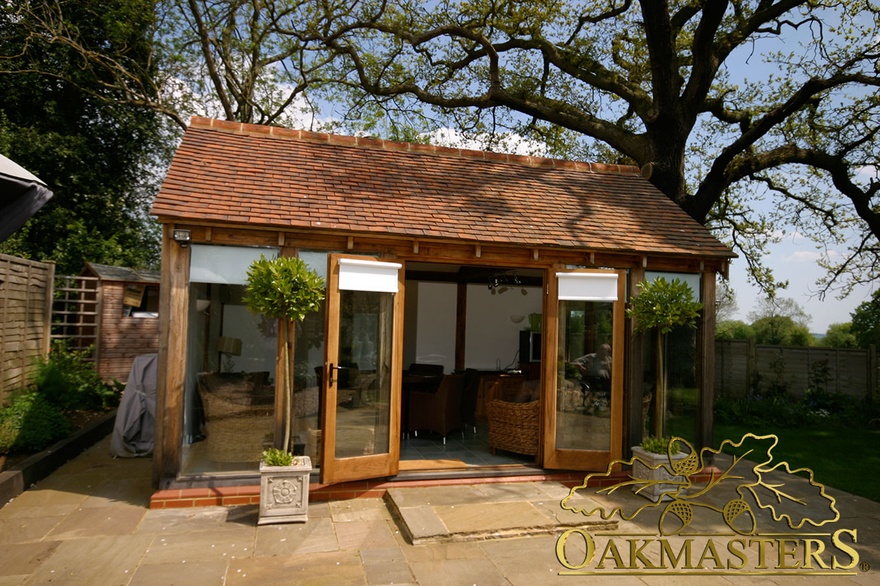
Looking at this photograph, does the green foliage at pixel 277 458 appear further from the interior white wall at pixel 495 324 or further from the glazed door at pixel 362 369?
the interior white wall at pixel 495 324

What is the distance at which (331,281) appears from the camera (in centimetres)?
595

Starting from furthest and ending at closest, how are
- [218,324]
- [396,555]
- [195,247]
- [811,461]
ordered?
[811,461], [218,324], [195,247], [396,555]

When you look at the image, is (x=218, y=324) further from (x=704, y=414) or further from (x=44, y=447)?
(x=704, y=414)

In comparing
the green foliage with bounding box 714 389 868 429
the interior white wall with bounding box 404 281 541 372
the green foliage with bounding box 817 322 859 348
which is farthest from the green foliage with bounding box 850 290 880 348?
the interior white wall with bounding box 404 281 541 372

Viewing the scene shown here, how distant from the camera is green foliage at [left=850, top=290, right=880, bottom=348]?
15.5m

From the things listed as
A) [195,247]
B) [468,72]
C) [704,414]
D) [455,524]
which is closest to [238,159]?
[195,247]

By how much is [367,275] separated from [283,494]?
226cm

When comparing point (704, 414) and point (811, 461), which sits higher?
point (704, 414)

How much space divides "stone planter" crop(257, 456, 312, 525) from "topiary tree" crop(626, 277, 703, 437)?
3970 mm

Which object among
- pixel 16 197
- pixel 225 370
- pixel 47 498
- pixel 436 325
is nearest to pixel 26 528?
pixel 47 498

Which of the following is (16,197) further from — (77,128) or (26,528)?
(77,128)

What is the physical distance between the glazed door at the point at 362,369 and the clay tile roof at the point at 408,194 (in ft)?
1.84

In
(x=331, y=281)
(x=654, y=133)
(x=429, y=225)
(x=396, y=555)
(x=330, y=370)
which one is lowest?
(x=396, y=555)

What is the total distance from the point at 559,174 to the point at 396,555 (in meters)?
6.14
